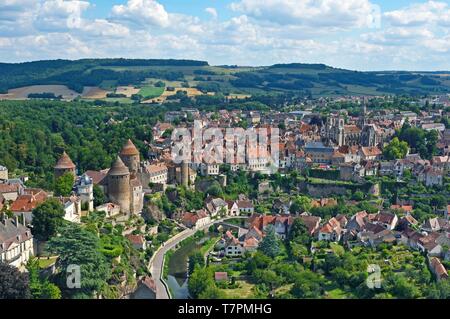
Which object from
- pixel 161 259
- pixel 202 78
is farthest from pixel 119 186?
pixel 202 78

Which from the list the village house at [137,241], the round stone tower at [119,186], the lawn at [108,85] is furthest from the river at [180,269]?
the lawn at [108,85]

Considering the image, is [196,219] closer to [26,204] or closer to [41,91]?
[26,204]

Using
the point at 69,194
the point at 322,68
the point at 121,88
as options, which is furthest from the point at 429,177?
the point at 322,68

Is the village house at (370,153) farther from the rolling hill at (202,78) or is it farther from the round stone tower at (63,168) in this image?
the rolling hill at (202,78)

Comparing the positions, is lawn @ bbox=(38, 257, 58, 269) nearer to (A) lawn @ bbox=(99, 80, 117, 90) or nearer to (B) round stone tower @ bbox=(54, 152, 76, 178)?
(B) round stone tower @ bbox=(54, 152, 76, 178)
